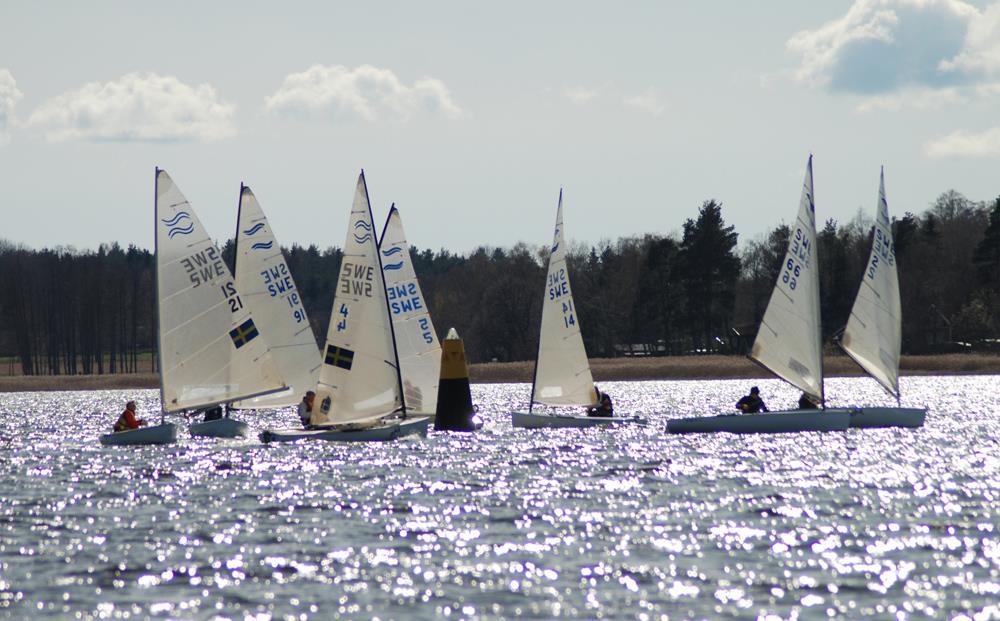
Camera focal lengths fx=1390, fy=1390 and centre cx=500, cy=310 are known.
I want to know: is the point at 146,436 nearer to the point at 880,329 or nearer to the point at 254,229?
the point at 254,229

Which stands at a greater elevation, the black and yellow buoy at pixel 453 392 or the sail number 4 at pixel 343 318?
the sail number 4 at pixel 343 318

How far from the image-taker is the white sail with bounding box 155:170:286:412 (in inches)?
1377

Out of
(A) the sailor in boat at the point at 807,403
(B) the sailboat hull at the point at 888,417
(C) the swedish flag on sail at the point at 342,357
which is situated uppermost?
(C) the swedish flag on sail at the point at 342,357

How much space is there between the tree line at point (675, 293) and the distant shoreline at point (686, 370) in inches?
204

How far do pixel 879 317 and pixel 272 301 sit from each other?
18131 mm

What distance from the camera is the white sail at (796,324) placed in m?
36.1

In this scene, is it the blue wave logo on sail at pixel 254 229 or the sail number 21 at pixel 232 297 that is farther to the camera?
the blue wave logo on sail at pixel 254 229

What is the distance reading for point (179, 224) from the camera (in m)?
35.2

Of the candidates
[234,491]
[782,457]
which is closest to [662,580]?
[234,491]

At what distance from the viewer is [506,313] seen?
10319 centimetres

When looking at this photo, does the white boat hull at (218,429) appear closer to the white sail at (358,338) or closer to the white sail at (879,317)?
the white sail at (358,338)

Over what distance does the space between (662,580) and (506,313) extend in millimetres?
87695

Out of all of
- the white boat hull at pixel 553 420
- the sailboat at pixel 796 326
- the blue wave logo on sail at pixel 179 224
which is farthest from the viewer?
the white boat hull at pixel 553 420

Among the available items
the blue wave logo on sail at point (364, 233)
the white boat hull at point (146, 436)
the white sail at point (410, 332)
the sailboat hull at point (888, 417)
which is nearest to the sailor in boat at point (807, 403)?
the sailboat hull at point (888, 417)
